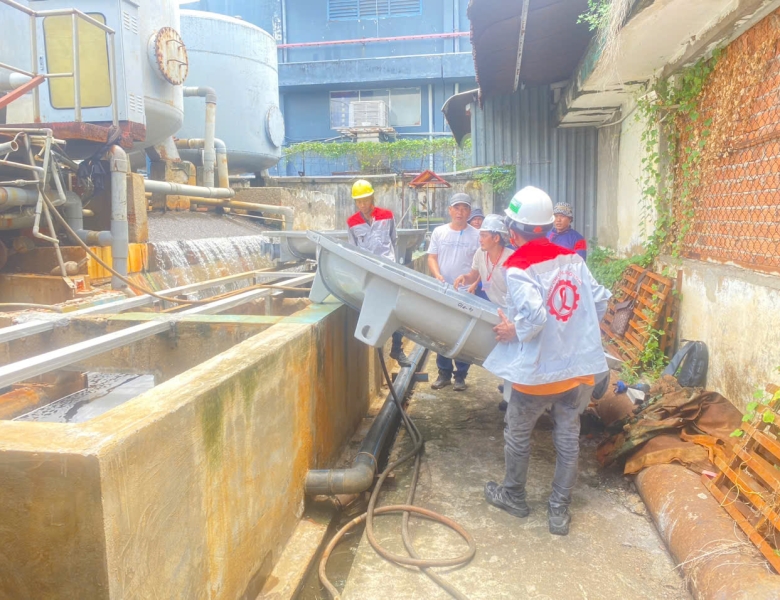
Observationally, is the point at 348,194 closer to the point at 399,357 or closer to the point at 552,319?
the point at 399,357

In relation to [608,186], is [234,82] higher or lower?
higher

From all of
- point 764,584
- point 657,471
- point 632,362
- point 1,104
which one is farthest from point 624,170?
point 1,104

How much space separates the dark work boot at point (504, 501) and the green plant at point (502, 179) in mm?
8379

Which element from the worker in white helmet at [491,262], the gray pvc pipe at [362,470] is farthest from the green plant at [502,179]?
the gray pvc pipe at [362,470]

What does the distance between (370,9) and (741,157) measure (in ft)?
73.8

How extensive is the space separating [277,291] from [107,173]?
11.6 feet

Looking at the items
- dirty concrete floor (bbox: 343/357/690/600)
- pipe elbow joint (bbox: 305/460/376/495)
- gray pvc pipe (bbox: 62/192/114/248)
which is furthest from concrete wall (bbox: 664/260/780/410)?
gray pvc pipe (bbox: 62/192/114/248)

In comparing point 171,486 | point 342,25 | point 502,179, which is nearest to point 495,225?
point 171,486

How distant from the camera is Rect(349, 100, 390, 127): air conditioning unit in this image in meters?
22.9

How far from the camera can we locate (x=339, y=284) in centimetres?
395

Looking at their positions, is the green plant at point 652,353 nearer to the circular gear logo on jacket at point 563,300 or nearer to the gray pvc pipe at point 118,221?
the circular gear logo on jacket at point 563,300

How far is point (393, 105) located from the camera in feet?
78.4

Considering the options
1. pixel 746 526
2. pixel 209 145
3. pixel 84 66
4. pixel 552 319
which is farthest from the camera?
pixel 209 145

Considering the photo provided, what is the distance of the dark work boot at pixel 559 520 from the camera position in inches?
125
